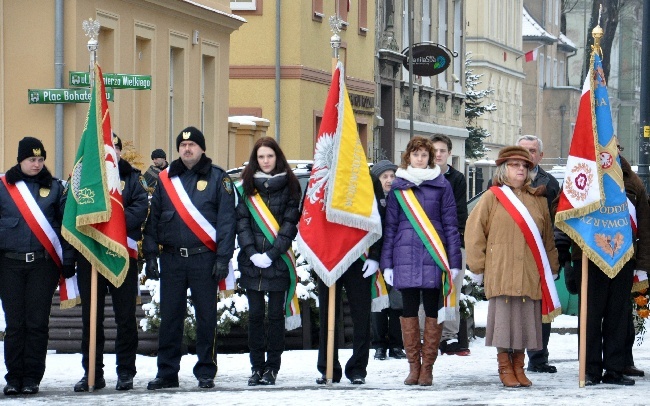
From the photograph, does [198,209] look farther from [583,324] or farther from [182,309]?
[583,324]

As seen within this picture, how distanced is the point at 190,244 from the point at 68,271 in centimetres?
95

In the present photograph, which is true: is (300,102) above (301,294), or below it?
above

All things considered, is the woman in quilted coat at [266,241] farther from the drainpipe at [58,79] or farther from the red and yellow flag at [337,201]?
the drainpipe at [58,79]

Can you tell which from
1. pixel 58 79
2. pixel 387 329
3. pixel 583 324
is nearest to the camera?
pixel 583 324

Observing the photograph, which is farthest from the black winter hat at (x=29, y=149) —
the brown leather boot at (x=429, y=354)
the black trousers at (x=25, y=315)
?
the brown leather boot at (x=429, y=354)

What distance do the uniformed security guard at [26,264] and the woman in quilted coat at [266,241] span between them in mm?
1323

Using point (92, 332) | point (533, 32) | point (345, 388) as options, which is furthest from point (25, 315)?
point (533, 32)

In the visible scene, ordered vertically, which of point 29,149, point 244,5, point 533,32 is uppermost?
point 533,32

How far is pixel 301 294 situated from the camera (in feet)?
51.2

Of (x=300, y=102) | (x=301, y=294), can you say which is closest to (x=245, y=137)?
(x=300, y=102)

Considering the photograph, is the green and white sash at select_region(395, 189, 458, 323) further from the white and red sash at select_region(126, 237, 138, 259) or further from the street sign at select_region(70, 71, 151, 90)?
the street sign at select_region(70, 71, 151, 90)

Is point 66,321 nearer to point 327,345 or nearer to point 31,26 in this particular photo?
point 327,345

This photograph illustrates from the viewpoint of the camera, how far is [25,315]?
1251 cm

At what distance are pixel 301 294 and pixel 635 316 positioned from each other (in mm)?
3138
